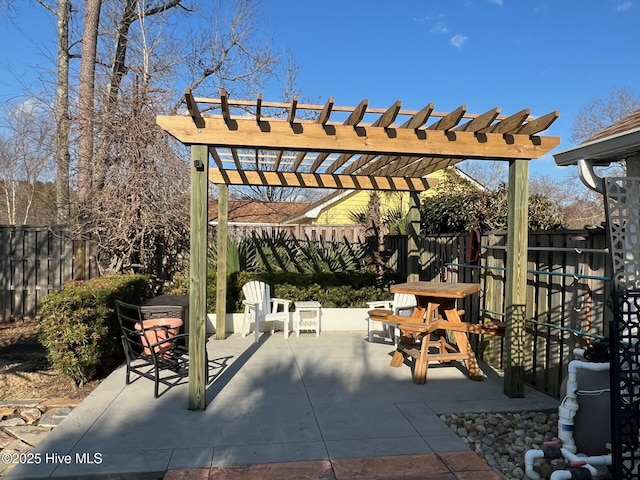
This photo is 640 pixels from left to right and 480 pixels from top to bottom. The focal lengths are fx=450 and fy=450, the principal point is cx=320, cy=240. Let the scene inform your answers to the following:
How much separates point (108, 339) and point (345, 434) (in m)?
2.80

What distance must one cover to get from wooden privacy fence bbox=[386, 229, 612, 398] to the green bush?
4061mm

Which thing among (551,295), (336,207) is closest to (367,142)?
(551,295)

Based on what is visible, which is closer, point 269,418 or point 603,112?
point 269,418

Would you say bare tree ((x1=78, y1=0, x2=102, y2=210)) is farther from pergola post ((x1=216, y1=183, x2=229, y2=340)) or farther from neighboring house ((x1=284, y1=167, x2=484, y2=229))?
neighboring house ((x1=284, y1=167, x2=484, y2=229))

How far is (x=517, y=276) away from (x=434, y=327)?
96 cm

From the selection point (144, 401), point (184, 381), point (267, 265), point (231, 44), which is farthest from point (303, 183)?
point (231, 44)

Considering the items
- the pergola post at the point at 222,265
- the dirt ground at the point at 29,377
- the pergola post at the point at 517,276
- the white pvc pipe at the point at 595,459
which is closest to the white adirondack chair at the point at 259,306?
the pergola post at the point at 222,265

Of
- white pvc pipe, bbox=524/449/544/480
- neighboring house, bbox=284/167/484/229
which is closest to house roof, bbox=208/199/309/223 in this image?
neighboring house, bbox=284/167/484/229

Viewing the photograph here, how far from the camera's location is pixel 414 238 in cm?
682

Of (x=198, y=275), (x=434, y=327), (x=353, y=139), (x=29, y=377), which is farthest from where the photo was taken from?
(x=29, y=377)

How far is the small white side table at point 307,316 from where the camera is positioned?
6.57 metres

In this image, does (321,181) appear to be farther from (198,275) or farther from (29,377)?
(29,377)

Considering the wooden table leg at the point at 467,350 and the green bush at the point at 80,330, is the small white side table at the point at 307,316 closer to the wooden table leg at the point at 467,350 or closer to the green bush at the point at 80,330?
the wooden table leg at the point at 467,350

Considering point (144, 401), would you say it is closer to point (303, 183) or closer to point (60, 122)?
point (303, 183)
